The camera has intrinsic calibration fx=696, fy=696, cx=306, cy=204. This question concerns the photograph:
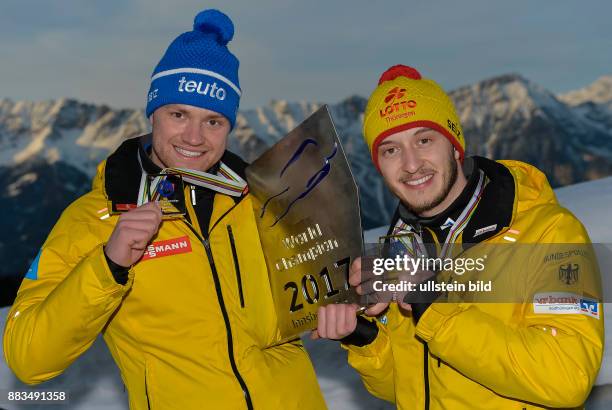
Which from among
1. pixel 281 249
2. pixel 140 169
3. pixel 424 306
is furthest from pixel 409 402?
pixel 140 169

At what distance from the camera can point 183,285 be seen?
3.00 m

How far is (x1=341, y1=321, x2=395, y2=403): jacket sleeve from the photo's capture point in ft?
9.69

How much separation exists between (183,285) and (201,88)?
898 millimetres

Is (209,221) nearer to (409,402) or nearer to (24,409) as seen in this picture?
(409,402)

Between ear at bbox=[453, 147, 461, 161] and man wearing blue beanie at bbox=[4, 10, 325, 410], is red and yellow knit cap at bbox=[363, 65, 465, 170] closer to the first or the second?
ear at bbox=[453, 147, 461, 161]

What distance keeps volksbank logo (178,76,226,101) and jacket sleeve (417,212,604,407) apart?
143 cm

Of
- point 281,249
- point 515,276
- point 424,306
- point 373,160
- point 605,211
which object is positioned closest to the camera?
point 424,306

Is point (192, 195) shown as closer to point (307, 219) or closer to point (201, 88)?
point (201, 88)

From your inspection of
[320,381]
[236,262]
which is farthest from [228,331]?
[320,381]

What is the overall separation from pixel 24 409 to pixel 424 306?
5.05 m

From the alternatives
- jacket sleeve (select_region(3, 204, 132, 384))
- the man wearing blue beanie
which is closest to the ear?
the man wearing blue beanie

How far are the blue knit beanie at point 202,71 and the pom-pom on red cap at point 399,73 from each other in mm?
704

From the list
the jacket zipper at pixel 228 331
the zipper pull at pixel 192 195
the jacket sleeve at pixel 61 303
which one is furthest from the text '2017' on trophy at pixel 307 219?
the jacket sleeve at pixel 61 303

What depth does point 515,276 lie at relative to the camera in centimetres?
263
